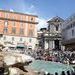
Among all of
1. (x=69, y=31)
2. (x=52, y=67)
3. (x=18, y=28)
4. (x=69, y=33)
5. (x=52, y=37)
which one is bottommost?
(x=52, y=67)

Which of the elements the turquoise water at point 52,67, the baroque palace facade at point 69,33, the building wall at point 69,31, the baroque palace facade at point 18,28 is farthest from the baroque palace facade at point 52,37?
the turquoise water at point 52,67

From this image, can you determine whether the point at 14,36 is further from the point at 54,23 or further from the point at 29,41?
the point at 54,23

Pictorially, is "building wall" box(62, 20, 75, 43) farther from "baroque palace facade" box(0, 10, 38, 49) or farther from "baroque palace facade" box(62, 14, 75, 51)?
"baroque palace facade" box(0, 10, 38, 49)

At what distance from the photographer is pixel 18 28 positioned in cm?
7612

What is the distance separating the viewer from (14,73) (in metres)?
18.6

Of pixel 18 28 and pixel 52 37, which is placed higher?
pixel 18 28

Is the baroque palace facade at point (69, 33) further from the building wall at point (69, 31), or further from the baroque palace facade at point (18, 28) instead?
the baroque palace facade at point (18, 28)

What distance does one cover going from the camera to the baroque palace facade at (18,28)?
7356 cm

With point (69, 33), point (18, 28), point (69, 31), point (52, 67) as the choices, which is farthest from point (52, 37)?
point (52, 67)

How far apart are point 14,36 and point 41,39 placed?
12.0 meters

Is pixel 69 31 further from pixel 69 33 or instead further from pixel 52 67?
pixel 52 67

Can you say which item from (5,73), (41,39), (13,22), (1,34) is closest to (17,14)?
(13,22)

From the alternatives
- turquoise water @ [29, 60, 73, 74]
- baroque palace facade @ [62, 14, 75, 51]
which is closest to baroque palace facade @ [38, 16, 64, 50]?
baroque palace facade @ [62, 14, 75, 51]

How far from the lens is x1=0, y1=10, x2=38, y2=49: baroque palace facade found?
73562mm
